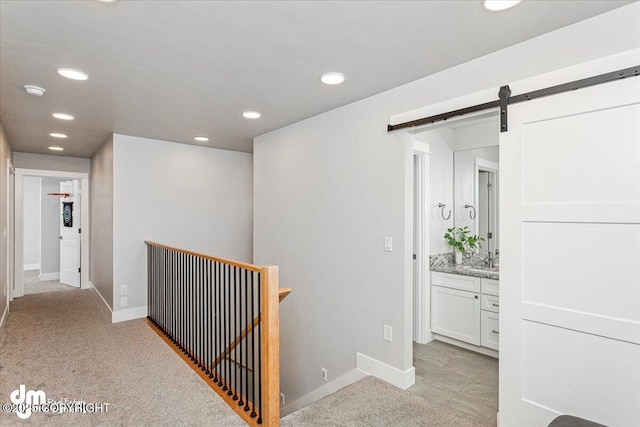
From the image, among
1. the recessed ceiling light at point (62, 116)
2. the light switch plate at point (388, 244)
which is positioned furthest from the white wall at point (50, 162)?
the light switch plate at point (388, 244)

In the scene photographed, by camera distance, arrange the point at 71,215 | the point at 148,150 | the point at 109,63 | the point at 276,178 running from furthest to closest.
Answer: the point at 71,215, the point at 148,150, the point at 276,178, the point at 109,63

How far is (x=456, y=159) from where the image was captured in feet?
14.2

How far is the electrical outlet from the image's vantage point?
2775 mm

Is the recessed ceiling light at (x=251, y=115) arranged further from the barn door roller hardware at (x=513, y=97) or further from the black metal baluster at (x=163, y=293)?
the black metal baluster at (x=163, y=293)

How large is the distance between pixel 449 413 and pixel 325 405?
2.71ft

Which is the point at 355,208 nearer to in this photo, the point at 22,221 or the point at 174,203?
the point at 174,203

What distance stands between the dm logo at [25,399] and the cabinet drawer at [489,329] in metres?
3.64

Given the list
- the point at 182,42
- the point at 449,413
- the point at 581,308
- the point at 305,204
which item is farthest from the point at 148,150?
the point at 581,308

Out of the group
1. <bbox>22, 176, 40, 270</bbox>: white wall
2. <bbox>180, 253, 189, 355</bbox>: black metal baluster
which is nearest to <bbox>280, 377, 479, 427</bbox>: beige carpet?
<bbox>180, 253, 189, 355</bbox>: black metal baluster

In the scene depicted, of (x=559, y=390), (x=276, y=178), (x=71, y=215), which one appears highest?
(x=276, y=178)

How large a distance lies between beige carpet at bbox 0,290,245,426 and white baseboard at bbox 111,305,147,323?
98mm

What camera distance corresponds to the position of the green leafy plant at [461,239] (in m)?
4.07

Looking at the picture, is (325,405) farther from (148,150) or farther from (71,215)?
(71,215)

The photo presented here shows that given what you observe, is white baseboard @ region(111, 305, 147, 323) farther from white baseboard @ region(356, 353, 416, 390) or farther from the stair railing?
white baseboard @ region(356, 353, 416, 390)
